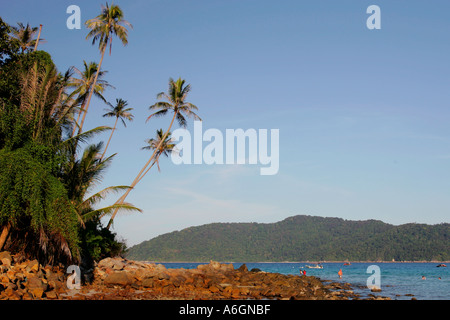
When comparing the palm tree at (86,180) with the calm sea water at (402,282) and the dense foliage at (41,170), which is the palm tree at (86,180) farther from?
the calm sea water at (402,282)

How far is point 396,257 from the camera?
13888 centimetres

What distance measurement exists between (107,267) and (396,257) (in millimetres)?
136245

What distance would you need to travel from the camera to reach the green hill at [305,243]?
14188 centimetres

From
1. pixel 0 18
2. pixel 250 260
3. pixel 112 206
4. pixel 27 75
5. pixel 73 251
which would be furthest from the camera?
pixel 250 260

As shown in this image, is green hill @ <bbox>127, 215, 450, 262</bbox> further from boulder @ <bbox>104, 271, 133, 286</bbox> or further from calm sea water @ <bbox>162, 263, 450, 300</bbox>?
boulder @ <bbox>104, 271, 133, 286</bbox>

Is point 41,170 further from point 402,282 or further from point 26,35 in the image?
point 402,282

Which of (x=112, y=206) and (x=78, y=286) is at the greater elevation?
(x=112, y=206)

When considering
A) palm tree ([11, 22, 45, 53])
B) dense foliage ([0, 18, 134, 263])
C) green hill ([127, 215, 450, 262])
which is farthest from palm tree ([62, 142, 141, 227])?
green hill ([127, 215, 450, 262])

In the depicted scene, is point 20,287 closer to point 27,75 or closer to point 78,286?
point 78,286

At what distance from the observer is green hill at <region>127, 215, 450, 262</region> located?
142m

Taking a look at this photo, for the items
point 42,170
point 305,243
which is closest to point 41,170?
point 42,170

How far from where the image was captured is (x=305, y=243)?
172 meters

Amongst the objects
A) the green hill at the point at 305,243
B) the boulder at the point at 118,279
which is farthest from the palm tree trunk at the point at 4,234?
the green hill at the point at 305,243
